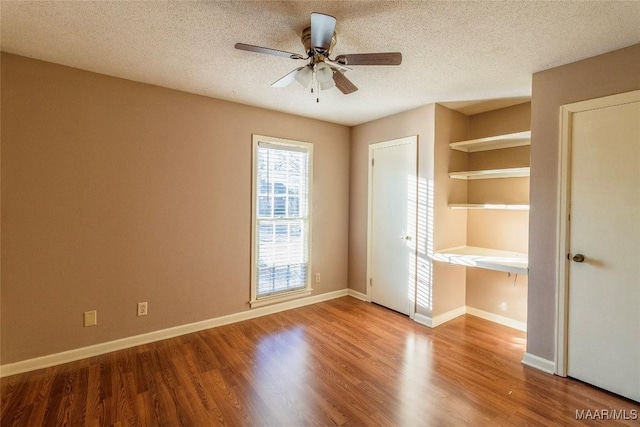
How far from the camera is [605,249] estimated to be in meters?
2.13

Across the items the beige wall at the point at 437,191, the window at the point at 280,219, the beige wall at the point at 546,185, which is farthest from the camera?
the window at the point at 280,219

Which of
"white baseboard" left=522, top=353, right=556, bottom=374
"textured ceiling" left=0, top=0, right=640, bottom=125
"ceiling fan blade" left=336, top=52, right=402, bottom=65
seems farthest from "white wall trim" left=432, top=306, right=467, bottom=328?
"ceiling fan blade" left=336, top=52, right=402, bottom=65

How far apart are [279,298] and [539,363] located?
2.63 meters

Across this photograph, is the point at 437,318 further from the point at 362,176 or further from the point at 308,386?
the point at 362,176

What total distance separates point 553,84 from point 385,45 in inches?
57.2

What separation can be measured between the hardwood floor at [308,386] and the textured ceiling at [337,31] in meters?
2.45

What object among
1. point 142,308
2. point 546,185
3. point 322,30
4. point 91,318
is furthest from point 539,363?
point 91,318

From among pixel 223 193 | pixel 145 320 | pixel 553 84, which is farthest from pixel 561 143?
pixel 145 320

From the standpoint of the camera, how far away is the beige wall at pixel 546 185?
89.1 inches

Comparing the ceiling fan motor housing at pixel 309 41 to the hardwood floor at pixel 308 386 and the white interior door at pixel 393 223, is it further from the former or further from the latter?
the hardwood floor at pixel 308 386

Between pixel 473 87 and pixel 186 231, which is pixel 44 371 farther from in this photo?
pixel 473 87

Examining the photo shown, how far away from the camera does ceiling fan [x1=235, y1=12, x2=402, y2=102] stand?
164 cm

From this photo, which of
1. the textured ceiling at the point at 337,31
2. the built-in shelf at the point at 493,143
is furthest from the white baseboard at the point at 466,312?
the textured ceiling at the point at 337,31

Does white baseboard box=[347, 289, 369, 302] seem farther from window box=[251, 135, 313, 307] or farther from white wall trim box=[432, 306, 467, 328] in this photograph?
white wall trim box=[432, 306, 467, 328]
